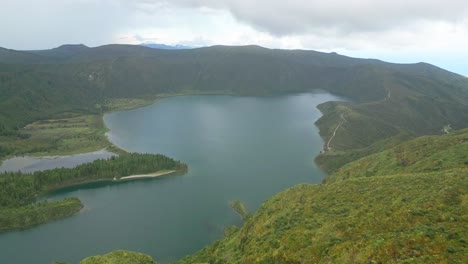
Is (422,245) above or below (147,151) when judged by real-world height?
above

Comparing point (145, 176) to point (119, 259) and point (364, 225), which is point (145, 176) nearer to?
point (119, 259)

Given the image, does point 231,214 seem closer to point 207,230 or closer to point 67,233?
point 207,230

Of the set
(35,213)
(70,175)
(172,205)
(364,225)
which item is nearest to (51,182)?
(70,175)

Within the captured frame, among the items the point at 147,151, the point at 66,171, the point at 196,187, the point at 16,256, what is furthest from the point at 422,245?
the point at 147,151

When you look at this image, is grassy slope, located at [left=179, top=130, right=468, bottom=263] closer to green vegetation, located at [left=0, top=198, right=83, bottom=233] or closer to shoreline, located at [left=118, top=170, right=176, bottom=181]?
green vegetation, located at [left=0, top=198, right=83, bottom=233]

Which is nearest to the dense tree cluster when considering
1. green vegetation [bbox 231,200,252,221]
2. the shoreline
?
the shoreline
